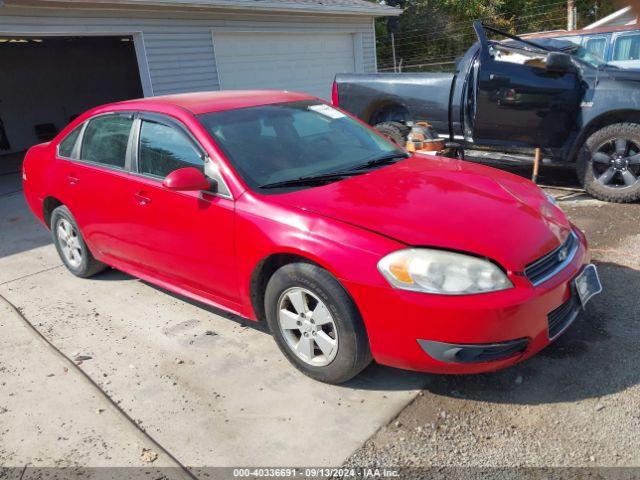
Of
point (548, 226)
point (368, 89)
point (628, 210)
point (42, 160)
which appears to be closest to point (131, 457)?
point (548, 226)

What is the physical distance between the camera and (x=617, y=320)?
11.1 feet

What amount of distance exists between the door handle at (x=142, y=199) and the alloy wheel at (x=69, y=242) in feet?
4.10

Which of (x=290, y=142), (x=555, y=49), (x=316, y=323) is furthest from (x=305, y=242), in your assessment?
(x=555, y=49)

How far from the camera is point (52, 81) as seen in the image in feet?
52.5

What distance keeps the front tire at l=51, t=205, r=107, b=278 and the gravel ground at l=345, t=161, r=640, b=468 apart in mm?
3146

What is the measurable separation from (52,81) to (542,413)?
17058 mm

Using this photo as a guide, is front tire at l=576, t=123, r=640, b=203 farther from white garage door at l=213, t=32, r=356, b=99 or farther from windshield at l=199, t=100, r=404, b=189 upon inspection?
white garage door at l=213, t=32, r=356, b=99

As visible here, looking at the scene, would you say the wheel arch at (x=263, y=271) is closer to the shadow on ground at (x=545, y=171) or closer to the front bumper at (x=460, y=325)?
the front bumper at (x=460, y=325)

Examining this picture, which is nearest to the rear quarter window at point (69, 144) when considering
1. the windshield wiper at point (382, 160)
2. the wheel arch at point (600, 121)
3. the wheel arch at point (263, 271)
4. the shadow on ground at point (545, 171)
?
the wheel arch at point (263, 271)

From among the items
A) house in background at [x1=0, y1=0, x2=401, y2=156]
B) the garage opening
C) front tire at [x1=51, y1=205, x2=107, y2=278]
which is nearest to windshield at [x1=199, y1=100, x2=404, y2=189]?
front tire at [x1=51, y1=205, x2=107, y2=278]

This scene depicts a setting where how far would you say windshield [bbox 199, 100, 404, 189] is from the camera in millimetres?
3275

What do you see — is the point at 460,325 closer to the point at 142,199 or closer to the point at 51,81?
the point at 142,199

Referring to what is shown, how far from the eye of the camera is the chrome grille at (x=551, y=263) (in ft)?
8.59

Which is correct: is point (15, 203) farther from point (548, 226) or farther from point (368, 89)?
point (548, 226)
